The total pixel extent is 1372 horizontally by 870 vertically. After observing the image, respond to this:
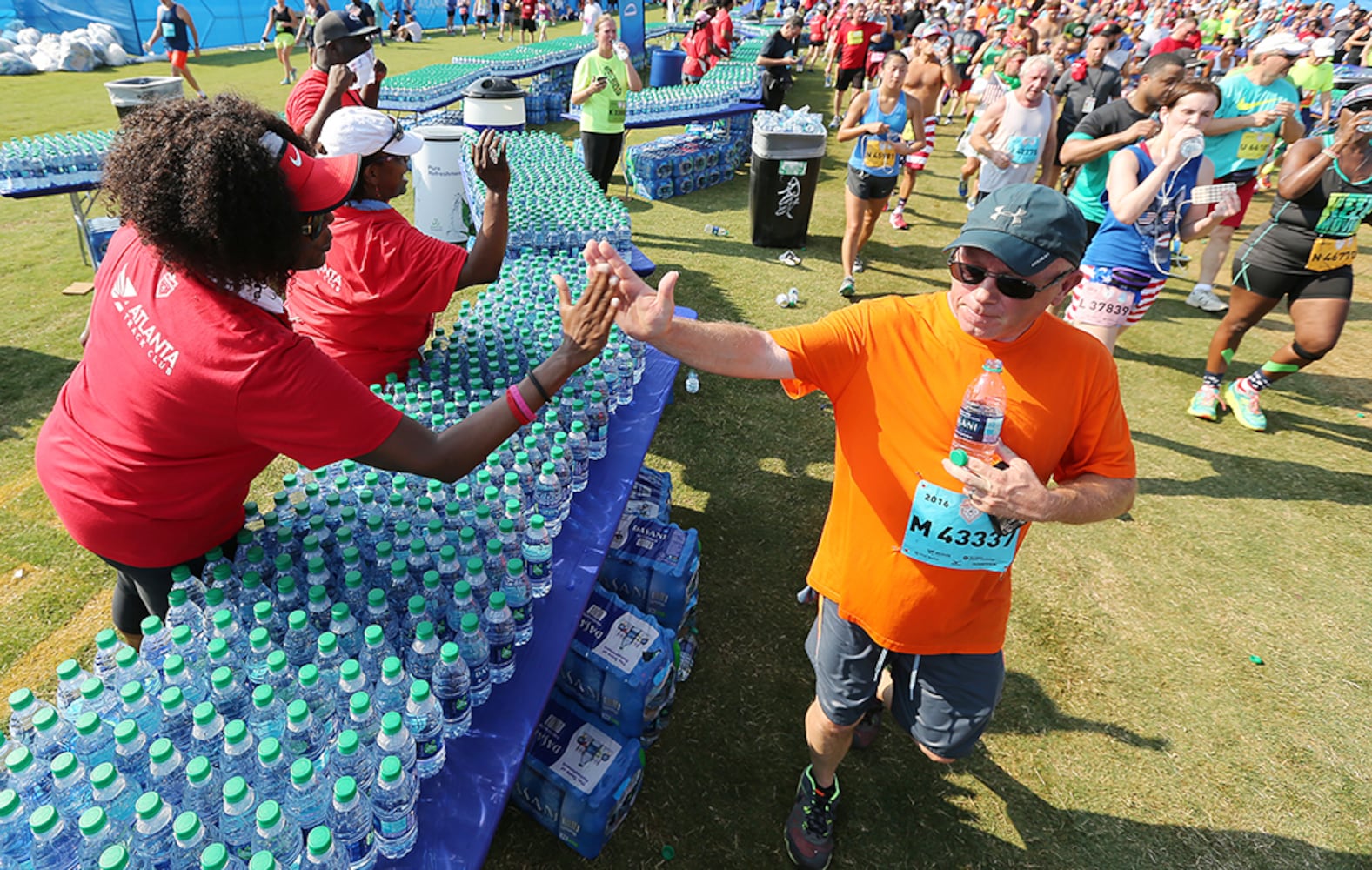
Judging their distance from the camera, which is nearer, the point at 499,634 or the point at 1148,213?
the point at 499,634

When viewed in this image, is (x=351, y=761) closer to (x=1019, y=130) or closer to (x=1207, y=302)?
(x=1019, y=130)

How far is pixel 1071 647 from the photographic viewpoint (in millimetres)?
4289

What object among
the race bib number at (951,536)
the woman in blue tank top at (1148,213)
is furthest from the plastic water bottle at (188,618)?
the woman in blue tank top at (1148,213)

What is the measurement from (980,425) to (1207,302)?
8.58m

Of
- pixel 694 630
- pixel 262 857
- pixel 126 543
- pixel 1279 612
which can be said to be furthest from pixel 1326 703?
pixel 126 543

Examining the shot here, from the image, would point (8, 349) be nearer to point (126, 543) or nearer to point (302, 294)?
point (302, 294)

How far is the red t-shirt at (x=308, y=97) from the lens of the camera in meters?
5.62

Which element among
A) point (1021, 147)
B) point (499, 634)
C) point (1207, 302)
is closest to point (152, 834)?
point (499, 634)

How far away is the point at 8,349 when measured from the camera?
634 cm

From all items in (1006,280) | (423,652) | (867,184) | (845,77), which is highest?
(1006,280)

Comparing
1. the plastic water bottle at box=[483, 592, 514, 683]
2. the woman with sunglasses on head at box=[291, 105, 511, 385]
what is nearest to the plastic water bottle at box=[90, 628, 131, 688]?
the plastic water bottle at box=[483, 592, 514, 683]

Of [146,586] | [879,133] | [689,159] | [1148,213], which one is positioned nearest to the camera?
[146,586]

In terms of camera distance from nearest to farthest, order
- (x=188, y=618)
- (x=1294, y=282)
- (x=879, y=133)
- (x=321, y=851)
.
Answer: (x=321, y=851)
(x=188, y=618)
(x=1294, y=282)
(x=879, y=133)

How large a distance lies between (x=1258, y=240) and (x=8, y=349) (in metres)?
11.0
